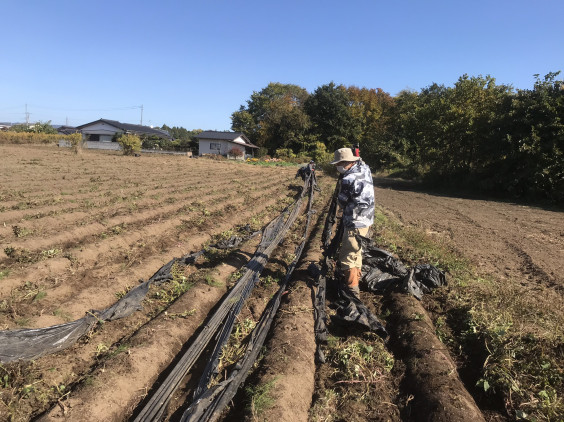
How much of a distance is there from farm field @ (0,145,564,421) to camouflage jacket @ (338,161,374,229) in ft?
3.38

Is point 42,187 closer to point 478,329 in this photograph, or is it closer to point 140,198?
point 140,198

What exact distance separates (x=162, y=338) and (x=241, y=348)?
76 cm

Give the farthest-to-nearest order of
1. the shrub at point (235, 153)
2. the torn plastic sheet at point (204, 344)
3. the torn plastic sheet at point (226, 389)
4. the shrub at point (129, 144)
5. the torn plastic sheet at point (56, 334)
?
the shrub at point (235, 153), the shrub at point (129, 144), the torn plastic sheet at point (56, 334), the torn plastic sheet at point (204, 344), the torn plastic sheet at point (226, 389)

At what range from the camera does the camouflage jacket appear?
424 centimetres

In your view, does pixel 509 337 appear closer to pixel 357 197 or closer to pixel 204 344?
pixel 357 197

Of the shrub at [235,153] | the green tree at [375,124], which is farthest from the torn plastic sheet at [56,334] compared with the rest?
the shrub at [235,153]

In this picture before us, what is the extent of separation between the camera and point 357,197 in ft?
13.9

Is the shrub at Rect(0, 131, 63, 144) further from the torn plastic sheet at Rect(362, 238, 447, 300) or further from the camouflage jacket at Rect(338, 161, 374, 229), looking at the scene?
the camouflage jacket at Rect(338, 161, 374, 229)

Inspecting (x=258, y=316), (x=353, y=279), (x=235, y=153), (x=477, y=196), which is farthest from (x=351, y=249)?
(x=235, y=153)

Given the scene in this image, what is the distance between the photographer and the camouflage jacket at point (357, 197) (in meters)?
4.24

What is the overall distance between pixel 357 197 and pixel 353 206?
123mm

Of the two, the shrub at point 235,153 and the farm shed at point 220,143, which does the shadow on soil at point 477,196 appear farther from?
the farm shed at point 220,143

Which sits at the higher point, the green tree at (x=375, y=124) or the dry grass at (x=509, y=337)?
the green tree at (x=375, y=124)

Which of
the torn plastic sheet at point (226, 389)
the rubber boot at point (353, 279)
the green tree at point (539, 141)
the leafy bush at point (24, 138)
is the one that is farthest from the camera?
the leafy bush at point (24, 138)
